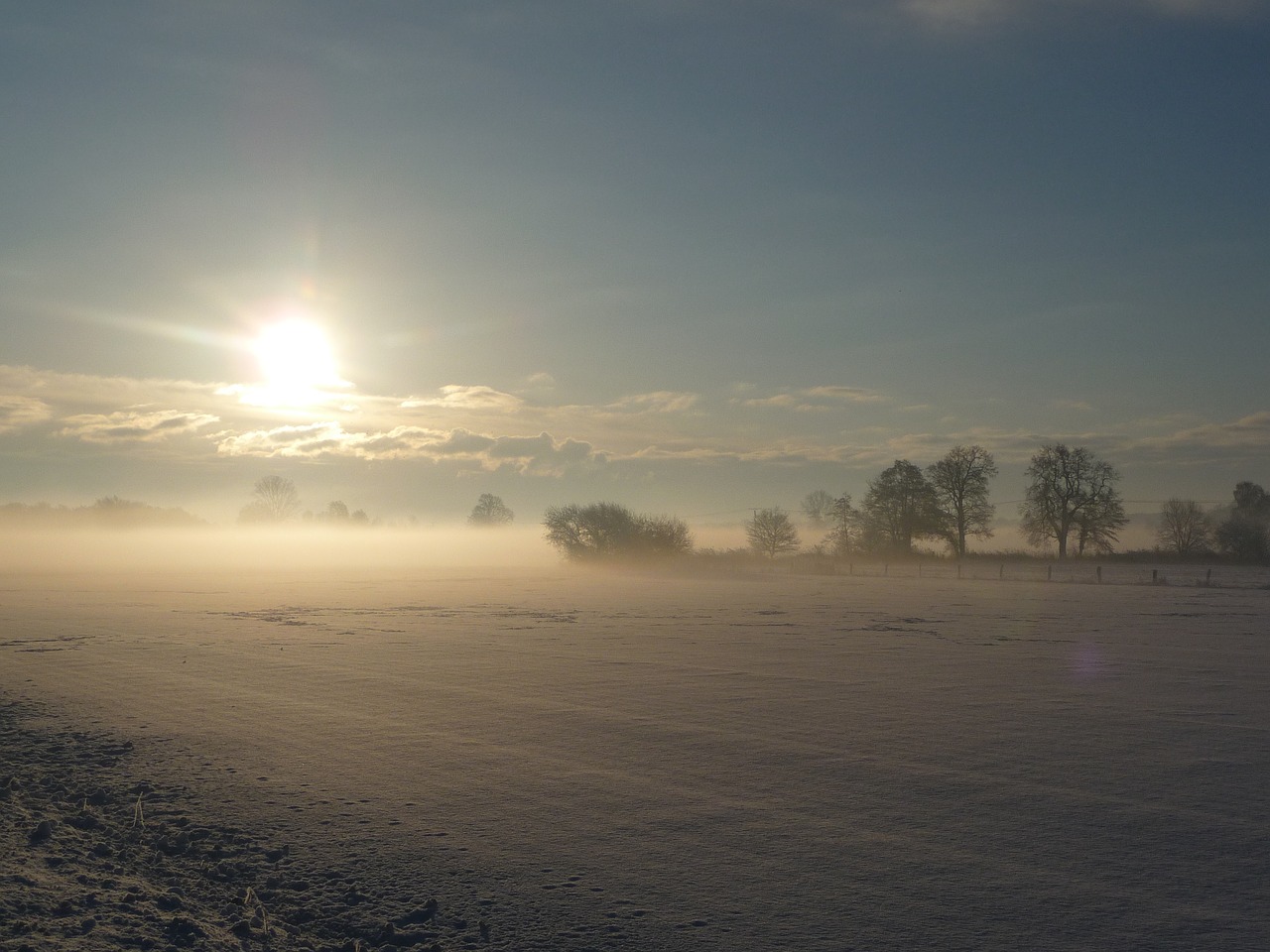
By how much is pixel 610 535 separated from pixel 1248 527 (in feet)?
165

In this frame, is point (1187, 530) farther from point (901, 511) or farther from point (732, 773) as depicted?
point (732, 773)

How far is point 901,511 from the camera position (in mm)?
76062

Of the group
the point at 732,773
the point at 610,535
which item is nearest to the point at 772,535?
the point at 610,535

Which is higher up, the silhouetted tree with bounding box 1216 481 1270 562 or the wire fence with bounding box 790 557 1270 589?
the silhouetted tree with bounding box 1216 481 1270 562

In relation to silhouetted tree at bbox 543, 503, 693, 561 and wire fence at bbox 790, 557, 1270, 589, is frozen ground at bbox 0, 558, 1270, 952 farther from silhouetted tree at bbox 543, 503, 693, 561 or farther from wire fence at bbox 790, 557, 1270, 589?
silhouetted tree at bbox 543, 503, 693, 561

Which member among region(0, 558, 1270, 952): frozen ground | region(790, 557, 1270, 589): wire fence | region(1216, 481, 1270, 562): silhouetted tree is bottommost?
region(790, 557, 1270, 589): wire fence

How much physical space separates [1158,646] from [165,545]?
12231 centimetres

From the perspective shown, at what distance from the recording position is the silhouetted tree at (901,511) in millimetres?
74188

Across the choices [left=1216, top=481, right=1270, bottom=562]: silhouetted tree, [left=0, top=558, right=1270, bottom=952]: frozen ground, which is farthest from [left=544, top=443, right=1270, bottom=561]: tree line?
[left=0, top=558, right=1270, bottom=952]: frozen ground

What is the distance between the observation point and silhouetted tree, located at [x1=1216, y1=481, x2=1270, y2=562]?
61875 millimetres

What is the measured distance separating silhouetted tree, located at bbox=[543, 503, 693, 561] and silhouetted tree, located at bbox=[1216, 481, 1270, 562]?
43239 millimetres

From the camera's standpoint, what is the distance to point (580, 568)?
80062mm

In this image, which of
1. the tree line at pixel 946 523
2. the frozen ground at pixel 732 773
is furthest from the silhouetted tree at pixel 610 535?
the frozen ground at pixel 732 773

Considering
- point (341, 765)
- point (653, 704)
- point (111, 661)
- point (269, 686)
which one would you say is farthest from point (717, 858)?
point (111, 661)
